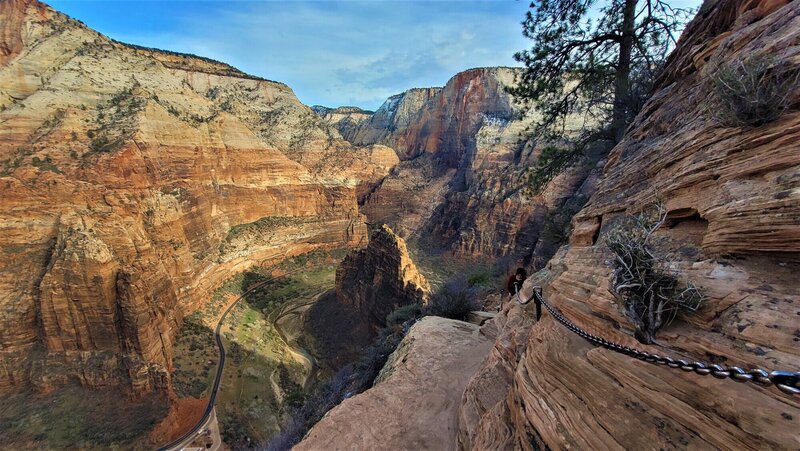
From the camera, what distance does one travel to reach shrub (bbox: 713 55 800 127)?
3.10m

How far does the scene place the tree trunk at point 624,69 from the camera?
9.32 metres

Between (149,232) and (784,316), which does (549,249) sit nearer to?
(784,316)

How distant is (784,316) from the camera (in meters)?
2.30

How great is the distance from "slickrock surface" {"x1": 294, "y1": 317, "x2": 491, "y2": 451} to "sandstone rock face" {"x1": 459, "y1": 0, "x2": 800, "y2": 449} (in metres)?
0.88

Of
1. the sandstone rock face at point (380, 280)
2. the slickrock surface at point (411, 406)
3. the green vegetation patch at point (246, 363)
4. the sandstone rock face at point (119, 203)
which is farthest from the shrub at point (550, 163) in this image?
the sandstone rock face at point (119, 203)

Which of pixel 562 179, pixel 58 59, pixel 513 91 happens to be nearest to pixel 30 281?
pixel 58 59

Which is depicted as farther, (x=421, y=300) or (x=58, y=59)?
(x=58, y=59)

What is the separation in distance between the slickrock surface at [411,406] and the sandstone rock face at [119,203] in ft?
60.2

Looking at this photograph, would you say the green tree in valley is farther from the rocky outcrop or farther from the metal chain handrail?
the rocky outcrop

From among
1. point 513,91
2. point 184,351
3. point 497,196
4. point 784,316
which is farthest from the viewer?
point 497,196

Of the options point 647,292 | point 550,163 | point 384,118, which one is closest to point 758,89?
point 647,292

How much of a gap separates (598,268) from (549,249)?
653 inches

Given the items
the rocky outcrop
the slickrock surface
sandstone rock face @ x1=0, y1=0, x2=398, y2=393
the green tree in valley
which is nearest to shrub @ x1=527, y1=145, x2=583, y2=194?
the green tree in valley

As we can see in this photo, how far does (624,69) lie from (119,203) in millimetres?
29801
